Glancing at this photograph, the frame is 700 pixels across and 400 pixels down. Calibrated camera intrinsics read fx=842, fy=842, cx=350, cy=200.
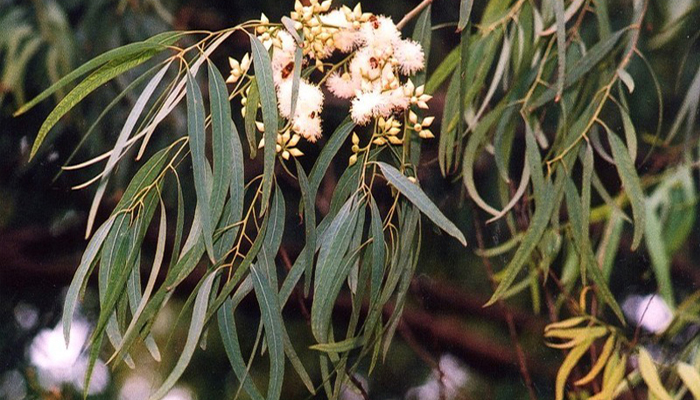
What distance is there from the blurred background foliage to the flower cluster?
7cm

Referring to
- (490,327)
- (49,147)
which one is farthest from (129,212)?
(490,327)

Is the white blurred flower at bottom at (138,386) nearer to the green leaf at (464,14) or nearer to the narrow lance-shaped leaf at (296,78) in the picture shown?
the narrow lance-shaped leaf at (296,78)

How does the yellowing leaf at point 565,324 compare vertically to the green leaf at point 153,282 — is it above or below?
below

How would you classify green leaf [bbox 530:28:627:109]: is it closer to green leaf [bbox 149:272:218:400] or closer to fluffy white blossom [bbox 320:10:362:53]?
fluffy white blossom [bbox 320:10:362:53]

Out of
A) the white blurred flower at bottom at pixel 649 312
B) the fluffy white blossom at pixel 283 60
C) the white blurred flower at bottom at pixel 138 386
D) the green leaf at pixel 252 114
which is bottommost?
the white blurred flower at bottom at pixel 138 386

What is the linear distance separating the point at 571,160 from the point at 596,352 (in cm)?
17

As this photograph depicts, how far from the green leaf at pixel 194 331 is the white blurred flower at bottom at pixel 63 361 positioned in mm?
147

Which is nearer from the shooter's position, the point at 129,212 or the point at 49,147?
the point at 129,212

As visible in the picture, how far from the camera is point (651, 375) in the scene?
29.1 inches

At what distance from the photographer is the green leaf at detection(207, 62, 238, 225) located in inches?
23.5

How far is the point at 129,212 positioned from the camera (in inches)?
25.8

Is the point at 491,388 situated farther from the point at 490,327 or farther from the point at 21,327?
the point at 21,327

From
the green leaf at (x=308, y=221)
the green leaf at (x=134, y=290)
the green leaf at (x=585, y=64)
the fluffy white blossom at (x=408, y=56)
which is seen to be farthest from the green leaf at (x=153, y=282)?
the green leaf at (x=585, y=64)

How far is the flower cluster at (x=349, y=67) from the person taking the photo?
2.16ft
